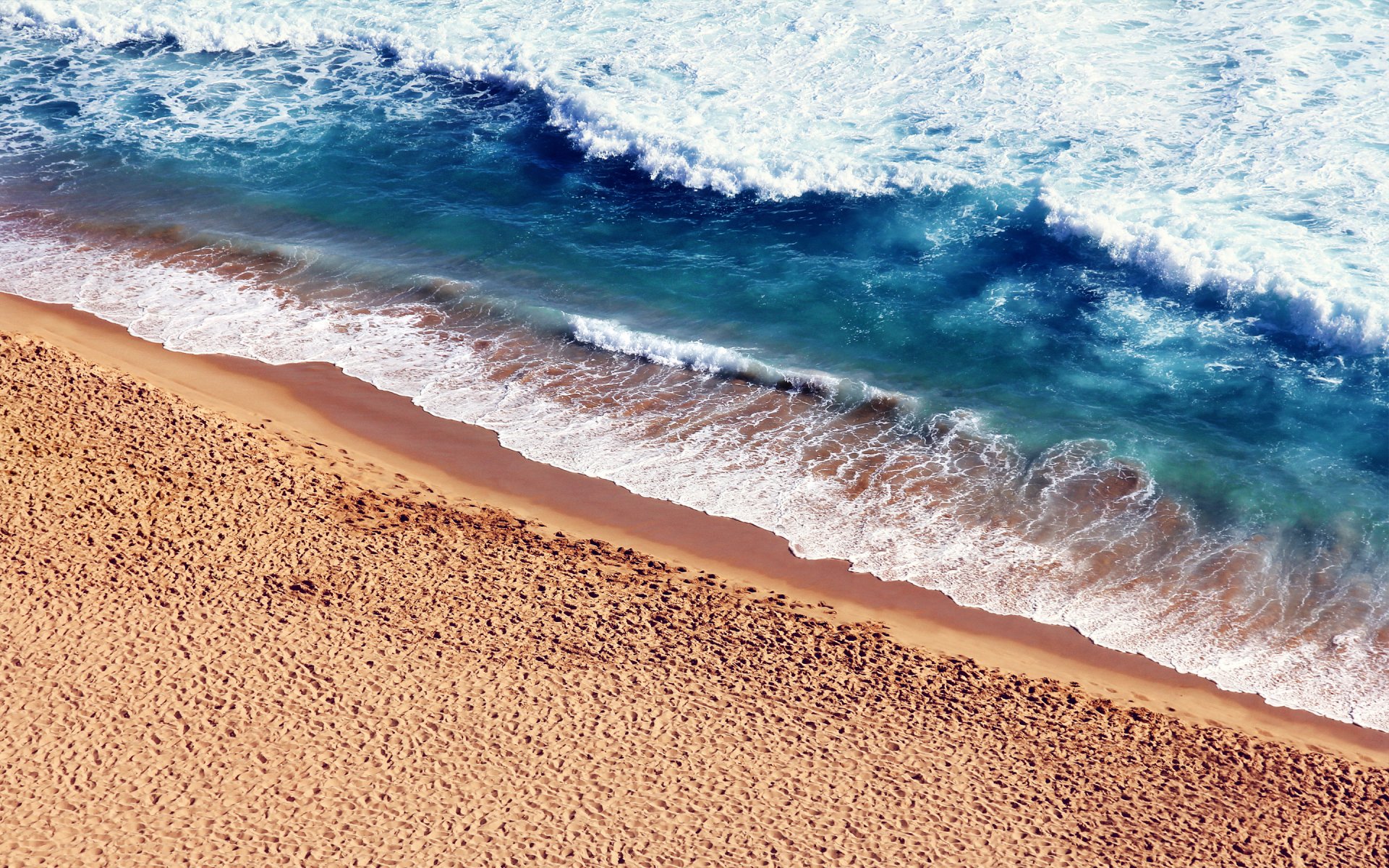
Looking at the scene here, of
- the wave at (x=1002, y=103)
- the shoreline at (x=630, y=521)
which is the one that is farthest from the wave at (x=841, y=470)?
the wave at (x=1002, y=103)

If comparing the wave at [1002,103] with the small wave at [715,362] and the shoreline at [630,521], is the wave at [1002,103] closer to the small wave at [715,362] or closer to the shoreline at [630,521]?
the small wave at [715,362]

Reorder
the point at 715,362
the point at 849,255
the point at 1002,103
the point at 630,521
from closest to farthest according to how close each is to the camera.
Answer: the point at 630,521 → the point at 715,362 → the point at 849,255 → the point at 1002,103

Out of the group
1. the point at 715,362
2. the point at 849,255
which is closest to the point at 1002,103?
the point at 849,255

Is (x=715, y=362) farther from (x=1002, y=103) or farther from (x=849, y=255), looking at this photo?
(x=1002, y=103)

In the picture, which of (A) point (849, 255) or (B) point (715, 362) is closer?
(B) point (715, 362)

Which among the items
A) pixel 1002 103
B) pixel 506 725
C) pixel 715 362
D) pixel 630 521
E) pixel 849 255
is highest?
pixel 1002 103

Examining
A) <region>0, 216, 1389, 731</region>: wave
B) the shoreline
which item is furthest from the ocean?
the shoreline
